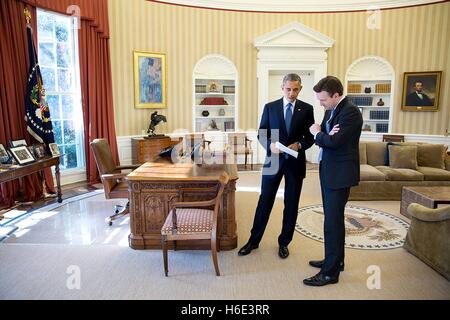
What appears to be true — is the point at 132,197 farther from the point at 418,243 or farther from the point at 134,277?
the point at 418,243

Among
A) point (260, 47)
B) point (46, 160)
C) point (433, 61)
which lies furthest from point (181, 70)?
point (433, 61)

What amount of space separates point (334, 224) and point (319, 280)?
50 centimetres

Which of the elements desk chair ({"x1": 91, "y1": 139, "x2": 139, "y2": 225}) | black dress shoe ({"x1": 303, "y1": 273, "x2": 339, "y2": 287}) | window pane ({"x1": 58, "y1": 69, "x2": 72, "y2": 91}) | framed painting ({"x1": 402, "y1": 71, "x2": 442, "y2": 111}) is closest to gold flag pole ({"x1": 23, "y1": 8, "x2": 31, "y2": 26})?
window pane ({"x1": 58, "y1": 69, "x2": 72, "y2": 91})

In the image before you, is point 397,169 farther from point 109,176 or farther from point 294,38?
point 109,176

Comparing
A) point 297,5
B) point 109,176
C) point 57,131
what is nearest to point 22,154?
point 109,176

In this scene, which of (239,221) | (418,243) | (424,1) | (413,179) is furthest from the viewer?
(424,1)

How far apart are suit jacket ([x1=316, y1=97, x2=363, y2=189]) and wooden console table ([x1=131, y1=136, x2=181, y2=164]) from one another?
4.71 meters

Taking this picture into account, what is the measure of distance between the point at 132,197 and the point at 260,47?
577cm

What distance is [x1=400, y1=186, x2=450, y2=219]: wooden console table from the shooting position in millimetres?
3954

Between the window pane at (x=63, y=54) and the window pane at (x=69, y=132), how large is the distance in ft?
3.46

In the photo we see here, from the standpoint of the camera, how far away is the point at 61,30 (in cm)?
596

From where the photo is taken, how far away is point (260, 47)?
26.0 feet

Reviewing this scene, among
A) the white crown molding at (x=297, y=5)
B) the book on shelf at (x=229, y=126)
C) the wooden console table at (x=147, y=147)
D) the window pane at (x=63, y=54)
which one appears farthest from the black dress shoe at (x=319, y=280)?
the white crown molding at (x=297, y=5)

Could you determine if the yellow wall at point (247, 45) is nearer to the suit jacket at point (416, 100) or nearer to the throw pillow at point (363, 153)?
the suit jacket at point (416, 100)
